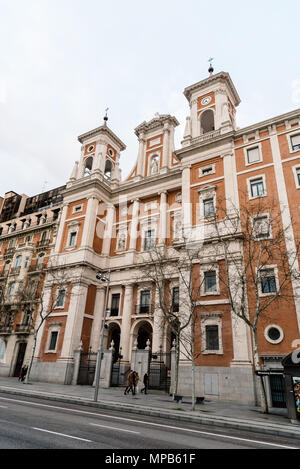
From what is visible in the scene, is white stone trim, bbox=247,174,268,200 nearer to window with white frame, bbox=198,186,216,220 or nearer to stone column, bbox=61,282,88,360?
window with white frame, bbox=198,186,216,220

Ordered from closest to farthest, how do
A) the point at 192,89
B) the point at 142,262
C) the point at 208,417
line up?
the point at 208,417 → the point at 142,262 → the point at 192,89

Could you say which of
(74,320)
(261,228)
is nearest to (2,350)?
(74,320)

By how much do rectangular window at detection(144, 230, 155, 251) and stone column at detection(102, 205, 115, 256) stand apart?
4933mm

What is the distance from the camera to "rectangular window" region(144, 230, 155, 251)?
32.7 meters

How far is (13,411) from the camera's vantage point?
11.1 meters

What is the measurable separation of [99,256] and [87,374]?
484 inches

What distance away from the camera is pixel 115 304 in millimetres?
32812

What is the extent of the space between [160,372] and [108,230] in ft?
57.9

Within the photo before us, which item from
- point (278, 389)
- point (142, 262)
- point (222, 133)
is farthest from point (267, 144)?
A: point (278, 389)

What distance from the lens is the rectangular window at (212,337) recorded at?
2248cm

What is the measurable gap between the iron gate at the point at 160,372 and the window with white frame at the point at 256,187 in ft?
50.2

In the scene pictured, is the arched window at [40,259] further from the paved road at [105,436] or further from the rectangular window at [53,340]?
the paved road at [105,436]
